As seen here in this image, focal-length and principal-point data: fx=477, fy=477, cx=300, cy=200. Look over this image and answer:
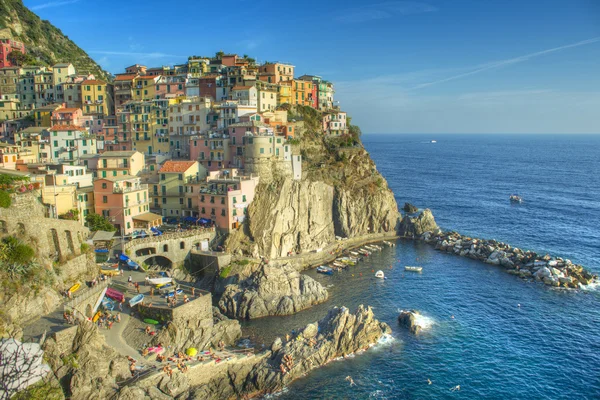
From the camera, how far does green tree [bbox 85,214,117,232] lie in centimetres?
5502

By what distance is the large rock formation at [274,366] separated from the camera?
3416 cm

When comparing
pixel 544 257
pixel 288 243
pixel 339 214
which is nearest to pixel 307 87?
pixel 339 214

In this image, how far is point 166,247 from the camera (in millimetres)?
56125

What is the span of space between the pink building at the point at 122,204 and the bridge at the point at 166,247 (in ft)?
15.1

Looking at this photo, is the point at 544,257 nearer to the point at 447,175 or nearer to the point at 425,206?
the point at 425,206

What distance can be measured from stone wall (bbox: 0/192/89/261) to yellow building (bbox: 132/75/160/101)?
162 feet

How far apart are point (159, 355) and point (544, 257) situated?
170 ft

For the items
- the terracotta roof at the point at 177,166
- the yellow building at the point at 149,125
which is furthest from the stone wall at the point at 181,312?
the yellow building at the point at 149,125

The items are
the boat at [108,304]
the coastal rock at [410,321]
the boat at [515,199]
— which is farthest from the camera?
the boat at [515,199]

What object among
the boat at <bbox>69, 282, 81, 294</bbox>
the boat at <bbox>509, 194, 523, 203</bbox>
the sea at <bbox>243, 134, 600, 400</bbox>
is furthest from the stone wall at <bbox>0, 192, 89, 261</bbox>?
the boat at <bbox>509, 194, 523, 203</bbox>

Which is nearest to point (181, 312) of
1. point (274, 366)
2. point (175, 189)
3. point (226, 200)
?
point (274, 366)

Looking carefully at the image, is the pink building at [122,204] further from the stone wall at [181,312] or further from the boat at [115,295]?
the stone wall at [181,312]

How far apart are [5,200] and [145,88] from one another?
55.4m

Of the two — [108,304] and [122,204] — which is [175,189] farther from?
[108,304]
